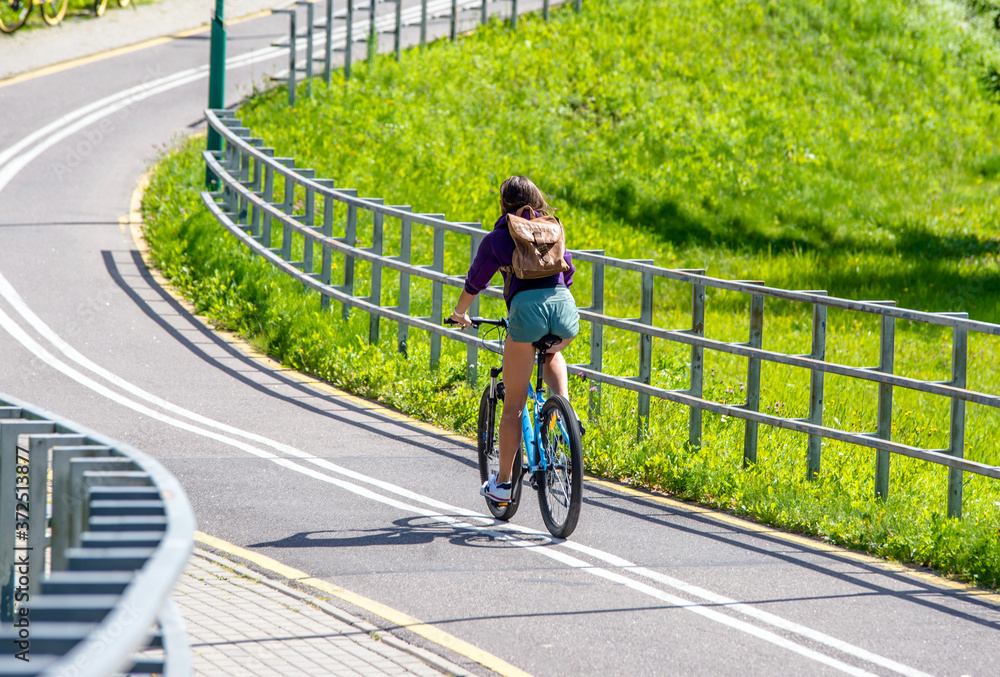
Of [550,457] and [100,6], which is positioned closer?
[550,457]

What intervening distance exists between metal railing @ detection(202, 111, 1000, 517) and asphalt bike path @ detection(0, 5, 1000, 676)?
0.81 m

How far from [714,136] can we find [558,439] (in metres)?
17.5

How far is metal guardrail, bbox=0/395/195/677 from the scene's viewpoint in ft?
7.92

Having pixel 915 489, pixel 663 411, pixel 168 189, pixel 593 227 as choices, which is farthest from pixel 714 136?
pixel 915 489

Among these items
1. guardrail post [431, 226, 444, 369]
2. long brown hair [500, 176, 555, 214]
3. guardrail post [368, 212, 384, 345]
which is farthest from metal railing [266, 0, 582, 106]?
long brown hair [500, 176, 555, 214]

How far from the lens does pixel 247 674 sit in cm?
480

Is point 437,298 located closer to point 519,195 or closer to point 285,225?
point 285,225

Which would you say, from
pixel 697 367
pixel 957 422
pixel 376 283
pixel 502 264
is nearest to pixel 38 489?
pixel 502 264

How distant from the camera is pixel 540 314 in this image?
671cm

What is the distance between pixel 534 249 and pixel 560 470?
1.27 metres

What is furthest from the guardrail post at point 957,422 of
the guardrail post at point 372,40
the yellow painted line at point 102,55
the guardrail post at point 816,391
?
the yellow painted line at point 102,55

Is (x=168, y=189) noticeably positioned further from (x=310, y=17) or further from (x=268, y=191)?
(x=310, y=17)

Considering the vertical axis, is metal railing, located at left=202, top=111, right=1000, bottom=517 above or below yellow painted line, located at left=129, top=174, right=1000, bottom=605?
above

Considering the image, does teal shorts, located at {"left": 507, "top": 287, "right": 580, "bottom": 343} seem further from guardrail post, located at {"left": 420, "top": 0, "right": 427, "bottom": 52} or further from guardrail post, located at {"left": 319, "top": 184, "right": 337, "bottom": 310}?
guardrail post, located at {"left": 420, "top": 0, "right": 427, "bottom": 52}
